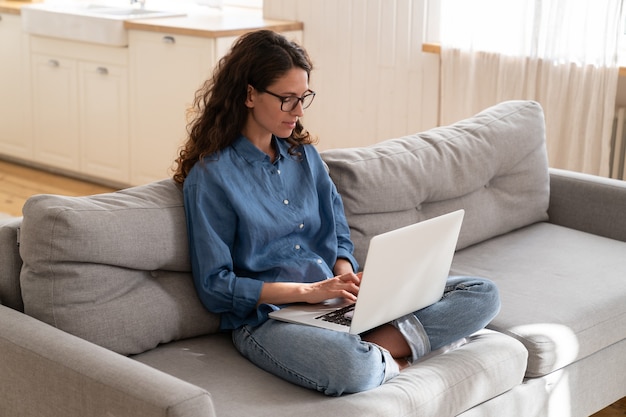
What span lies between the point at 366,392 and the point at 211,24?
311cm

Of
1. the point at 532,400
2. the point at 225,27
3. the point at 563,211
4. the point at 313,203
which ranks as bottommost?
the point at 532,400

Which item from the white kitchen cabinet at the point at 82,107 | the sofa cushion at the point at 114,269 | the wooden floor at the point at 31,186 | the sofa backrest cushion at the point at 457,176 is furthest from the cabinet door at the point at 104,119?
the sofa cushion at the point at 114,269

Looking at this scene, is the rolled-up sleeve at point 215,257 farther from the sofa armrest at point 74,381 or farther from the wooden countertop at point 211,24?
the wooden countertop at point 211,24

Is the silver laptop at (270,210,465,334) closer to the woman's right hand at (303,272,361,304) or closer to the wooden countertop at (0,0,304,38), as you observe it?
the woman's right hand at (303,272,361,304)

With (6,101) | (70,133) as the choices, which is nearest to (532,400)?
(70,133)

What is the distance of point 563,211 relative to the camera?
3336mm

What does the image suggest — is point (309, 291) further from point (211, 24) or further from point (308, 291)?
point (211, 24)

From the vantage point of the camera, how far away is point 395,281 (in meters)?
2.08

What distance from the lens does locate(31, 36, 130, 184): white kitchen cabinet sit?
509 cm

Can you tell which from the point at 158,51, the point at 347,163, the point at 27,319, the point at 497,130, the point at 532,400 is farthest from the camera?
the point at 158,51

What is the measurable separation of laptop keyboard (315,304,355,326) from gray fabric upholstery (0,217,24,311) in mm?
662

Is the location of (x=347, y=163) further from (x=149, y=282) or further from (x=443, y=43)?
(x=443, y=43)

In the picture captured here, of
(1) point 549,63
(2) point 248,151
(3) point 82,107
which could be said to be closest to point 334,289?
(2) point 248,151

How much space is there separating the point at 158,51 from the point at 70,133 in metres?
0.89
